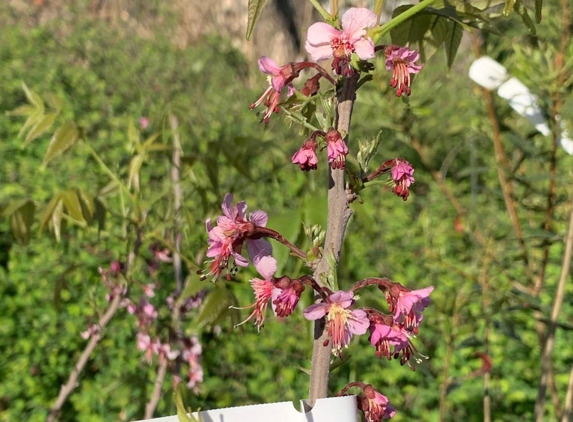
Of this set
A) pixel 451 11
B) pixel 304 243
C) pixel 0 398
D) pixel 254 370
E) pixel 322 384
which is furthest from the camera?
pixel 254 370

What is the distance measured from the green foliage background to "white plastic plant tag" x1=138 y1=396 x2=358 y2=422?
10.1 inches

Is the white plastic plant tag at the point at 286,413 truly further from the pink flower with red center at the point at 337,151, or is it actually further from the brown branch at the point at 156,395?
the brown branch at the point at 156,395

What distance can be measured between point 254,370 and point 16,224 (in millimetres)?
1574

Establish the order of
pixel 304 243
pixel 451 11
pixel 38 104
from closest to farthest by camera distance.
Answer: pixel 451 11 → pixel 304 243 → pixel 38 104

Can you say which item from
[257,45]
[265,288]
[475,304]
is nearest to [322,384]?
[265,288]

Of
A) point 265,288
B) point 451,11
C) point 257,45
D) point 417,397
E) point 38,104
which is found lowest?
point 417,397

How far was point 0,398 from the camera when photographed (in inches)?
89.0

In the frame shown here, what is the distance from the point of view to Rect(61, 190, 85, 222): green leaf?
100 centimetres

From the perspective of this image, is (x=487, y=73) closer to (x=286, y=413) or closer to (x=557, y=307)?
(x=557, y=307)

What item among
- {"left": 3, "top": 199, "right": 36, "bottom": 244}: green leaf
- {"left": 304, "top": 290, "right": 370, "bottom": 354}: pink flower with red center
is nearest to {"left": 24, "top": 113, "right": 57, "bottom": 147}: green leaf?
{"left": 3, "top": 199, "right": 36, "bottom": 244}: green leaf

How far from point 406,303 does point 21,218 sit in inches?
31.4

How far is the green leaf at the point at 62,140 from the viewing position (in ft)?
3.41

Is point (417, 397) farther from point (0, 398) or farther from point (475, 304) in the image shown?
point (0, 398)

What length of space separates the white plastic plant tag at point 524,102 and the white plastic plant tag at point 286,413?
0.64 meters
